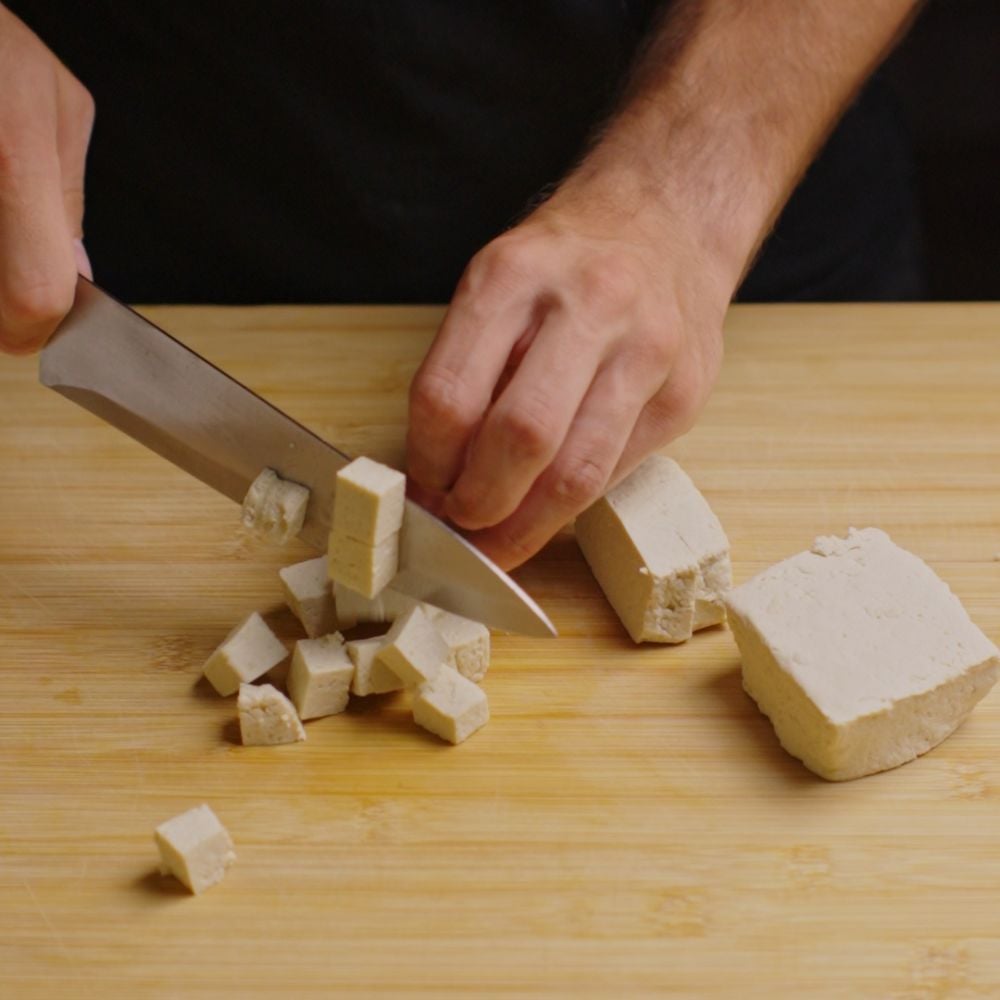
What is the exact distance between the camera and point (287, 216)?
259 centimetres

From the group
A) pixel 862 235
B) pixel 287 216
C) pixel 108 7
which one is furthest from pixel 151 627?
pixel 862 235

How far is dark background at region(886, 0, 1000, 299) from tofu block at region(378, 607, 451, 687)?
2699 millimetres

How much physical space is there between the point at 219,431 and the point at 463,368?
1.13 ft

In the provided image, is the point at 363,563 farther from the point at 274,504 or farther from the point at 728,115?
the point at 728,115

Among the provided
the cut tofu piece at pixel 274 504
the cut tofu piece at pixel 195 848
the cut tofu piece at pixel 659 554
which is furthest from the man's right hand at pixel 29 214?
the cut tofu piece at pixel 659 554

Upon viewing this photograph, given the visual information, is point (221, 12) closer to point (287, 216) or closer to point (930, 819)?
point (287, 216)

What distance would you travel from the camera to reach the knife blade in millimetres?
1700

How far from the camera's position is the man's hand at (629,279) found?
172 centimetres

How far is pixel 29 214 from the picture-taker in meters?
1.72

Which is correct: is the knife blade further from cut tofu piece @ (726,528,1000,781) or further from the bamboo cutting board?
cut tofu piece @ (726,528,1000,781)

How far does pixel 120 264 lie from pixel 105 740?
1312 mm

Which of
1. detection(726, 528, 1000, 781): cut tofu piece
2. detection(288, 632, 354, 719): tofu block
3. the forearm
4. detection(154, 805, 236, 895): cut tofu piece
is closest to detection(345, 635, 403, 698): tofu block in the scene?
detection(288, 632, 354, 719): tofu block

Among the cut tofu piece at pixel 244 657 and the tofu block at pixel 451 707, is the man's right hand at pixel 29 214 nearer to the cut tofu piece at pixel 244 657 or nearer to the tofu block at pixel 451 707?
the cut tofu piece at pixel 244 657

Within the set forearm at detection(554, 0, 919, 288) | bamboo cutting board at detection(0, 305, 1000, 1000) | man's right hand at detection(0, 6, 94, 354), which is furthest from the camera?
forearm at detection(554, 0, 919, 288)
